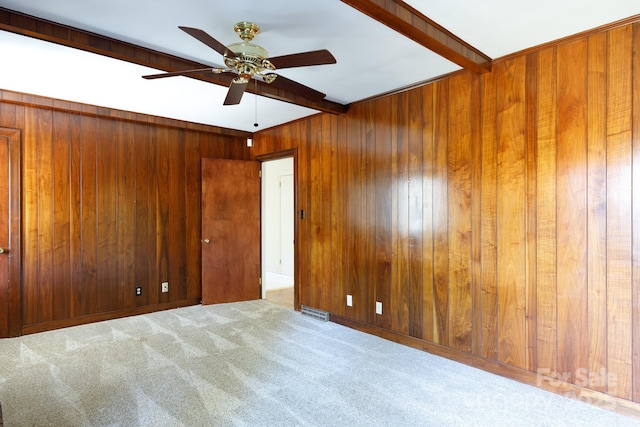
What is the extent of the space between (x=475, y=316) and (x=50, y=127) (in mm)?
4648

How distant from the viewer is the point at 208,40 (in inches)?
75.3

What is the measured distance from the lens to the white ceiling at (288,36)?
6.66 feet

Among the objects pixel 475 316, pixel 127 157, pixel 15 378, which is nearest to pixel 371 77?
pixel 475 316

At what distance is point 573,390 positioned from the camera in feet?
7.82

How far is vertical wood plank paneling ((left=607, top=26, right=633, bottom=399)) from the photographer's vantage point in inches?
86.9

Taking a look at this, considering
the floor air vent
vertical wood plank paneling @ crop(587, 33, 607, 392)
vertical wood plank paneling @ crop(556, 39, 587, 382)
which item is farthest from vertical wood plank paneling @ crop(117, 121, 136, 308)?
vertical wood plank paneling @ crop(587, 33, 607, 392)

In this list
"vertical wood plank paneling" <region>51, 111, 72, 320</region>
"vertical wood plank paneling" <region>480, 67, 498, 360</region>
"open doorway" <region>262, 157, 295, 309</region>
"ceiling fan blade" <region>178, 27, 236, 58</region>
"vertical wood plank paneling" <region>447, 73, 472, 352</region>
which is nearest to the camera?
"ceiling fan blade" <region>178, 27, 236, 58</region>

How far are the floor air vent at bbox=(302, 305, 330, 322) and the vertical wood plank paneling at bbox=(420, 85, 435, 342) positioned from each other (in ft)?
4.15

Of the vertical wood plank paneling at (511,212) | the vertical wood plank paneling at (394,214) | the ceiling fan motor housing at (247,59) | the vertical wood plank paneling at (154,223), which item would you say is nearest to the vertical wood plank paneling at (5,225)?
the vertical wood plank paneling at (154,223)

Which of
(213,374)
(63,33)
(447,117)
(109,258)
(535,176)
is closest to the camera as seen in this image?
(63,33)

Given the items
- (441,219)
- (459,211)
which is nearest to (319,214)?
(441,219)

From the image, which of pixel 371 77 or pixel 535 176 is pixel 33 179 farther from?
pixel 535 176

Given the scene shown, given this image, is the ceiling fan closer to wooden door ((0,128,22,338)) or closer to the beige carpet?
the beige carpet

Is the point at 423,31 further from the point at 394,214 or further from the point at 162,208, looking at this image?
the point at 162,208
